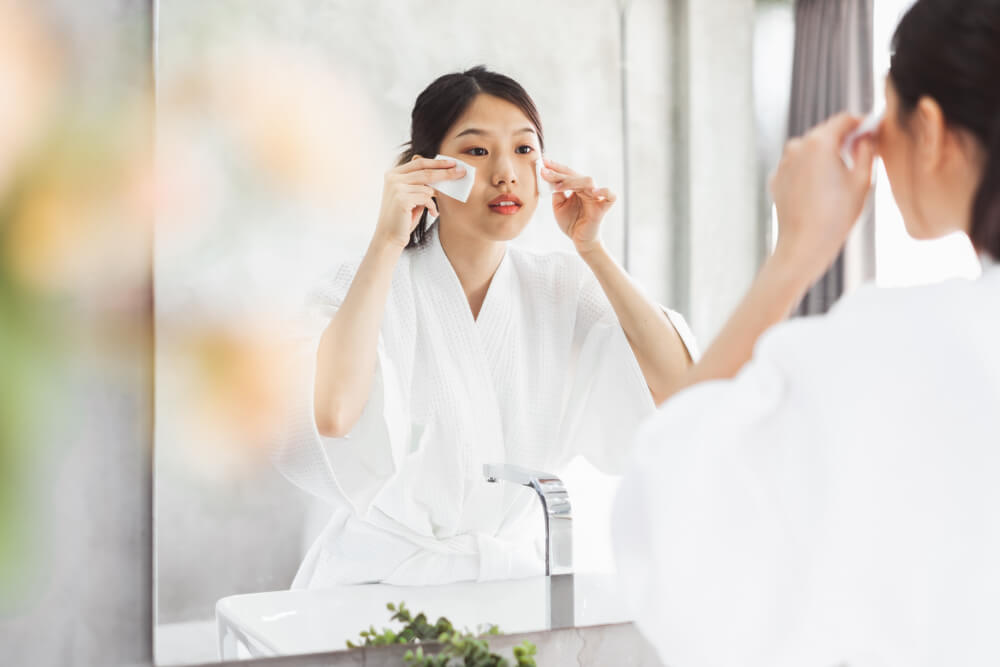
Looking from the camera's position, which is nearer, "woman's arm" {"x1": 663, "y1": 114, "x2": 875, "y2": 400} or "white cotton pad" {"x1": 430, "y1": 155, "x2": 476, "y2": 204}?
"woman's arm" {"x1": 663, "y1": 114, "x2": 875, "y2": 400}

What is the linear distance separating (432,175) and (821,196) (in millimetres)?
397

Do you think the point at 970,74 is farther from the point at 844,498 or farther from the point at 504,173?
the point at 504,173

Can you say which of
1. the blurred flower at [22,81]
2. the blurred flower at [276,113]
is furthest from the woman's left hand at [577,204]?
the blurred flower at [22,81]

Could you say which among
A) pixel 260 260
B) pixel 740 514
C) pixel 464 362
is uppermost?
pixel 260 260

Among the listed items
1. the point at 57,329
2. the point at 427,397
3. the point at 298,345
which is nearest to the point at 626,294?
the point at 427,397

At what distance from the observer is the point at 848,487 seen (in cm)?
57

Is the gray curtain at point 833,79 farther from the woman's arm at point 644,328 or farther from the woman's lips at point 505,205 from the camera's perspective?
the woman's lips at point 505,205

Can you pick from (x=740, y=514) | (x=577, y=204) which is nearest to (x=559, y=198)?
(x=577, y=204)

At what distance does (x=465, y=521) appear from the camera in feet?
3.10

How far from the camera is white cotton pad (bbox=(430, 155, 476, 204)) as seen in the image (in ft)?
3.09

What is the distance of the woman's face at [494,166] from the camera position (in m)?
0.94

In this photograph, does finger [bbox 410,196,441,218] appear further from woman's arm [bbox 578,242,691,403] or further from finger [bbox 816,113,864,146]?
finger [bbox 816,113,864,146]

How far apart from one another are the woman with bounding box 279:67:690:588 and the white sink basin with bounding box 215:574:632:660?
0.06ft

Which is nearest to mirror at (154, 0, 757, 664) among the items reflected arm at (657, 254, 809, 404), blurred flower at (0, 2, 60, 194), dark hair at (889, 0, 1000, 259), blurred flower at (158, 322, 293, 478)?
blurred flower at (158, 322, 293, 478)
